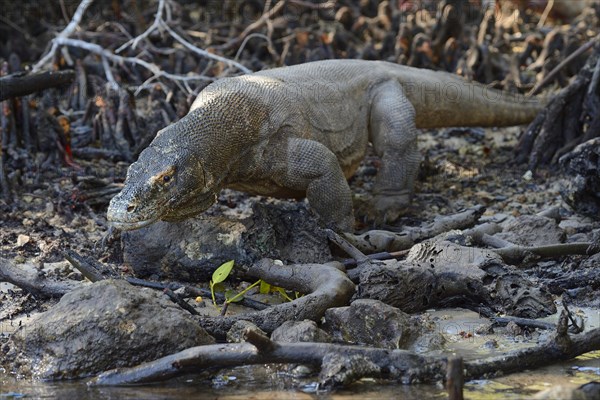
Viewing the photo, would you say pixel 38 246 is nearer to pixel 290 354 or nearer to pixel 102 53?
pixel 290 354

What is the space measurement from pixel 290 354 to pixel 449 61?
26.6 feet

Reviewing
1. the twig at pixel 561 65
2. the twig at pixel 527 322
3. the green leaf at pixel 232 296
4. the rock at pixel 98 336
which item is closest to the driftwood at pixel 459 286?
the twig at pixel 527 322

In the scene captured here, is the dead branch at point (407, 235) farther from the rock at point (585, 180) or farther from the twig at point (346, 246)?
the rock at point (585, 180)

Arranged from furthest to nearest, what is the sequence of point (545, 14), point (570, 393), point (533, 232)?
point (545, 14) → point (533, 232) → point (570, 393)

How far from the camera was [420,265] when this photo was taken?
625 cm

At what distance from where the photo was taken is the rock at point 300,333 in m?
5.35

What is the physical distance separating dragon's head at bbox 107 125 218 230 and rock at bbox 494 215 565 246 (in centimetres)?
208

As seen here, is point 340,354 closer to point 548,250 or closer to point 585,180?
point 548,250

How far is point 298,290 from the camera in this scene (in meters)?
6.26

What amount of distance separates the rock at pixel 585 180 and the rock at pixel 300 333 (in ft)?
10.0

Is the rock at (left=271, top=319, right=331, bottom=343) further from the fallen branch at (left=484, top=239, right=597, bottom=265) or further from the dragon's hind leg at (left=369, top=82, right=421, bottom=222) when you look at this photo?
the dragon's hind leg at (left=369, top=82, right=421, bottom=222)

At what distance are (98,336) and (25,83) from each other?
3938 mm

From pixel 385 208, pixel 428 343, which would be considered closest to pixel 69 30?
pixel 385 208

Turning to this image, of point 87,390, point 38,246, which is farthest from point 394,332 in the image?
point 38,246
